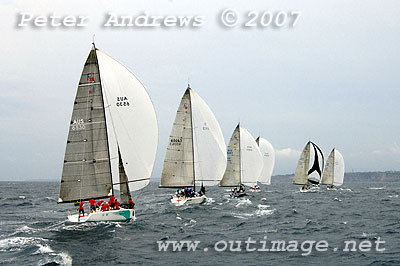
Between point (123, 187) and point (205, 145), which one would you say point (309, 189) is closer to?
point (205, 145)

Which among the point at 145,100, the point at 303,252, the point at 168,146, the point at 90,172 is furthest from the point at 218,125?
the point at 303,252

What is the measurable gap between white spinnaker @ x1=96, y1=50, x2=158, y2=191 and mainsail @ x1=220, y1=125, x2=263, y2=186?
2533cm

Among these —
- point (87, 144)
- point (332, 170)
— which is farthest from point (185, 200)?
point (332, 170)

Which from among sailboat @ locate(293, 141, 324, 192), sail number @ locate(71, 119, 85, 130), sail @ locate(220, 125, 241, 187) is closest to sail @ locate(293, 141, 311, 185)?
sailboat @ locate(293, 141, 324, 192)

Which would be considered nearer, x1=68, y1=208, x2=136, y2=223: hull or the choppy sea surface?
the choppy sea surface

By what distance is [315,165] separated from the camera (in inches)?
3068

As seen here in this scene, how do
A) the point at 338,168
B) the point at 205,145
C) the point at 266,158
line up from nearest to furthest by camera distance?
the point at 205,145, the point at 266,158, the point at 338,168

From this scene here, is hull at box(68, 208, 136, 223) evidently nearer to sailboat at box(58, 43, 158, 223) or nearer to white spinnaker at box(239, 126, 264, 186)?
sailboat at box(58, 43, 158, 223)

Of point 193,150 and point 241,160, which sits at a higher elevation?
point 193,150

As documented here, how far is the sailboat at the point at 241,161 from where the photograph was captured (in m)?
55.0

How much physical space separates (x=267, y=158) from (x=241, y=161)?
19.5 m

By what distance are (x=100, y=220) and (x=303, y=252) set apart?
45.9 feet

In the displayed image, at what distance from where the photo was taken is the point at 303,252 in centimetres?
2028

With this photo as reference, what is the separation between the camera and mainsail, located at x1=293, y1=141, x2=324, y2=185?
253 ft
